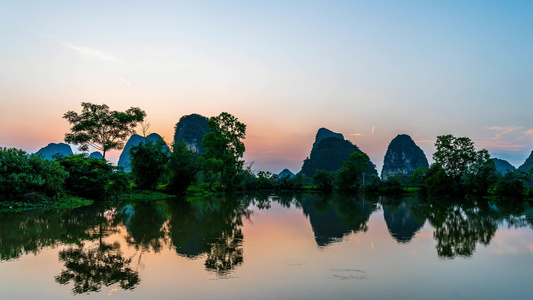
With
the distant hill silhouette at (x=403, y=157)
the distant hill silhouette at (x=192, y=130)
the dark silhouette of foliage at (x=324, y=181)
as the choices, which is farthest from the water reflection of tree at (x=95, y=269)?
the distant hill silhouette at (x=403, y=157)

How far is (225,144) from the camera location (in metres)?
37.0

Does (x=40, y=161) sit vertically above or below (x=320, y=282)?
above

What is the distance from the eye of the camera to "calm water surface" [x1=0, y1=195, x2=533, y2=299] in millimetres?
4828

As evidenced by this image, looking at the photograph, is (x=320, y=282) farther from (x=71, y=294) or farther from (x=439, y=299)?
(x=71, y=294)

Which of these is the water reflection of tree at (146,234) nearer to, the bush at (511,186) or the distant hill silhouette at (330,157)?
the bush at (511,186)

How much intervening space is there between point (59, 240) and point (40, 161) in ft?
36.0

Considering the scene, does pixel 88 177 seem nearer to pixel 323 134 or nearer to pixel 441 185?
pixel 441 185

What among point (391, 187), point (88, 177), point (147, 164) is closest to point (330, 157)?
point (391, 187)

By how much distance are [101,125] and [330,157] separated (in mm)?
83093

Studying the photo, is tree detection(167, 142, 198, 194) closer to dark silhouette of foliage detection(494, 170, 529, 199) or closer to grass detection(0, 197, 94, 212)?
grass detection(0, 197, 94, 212)

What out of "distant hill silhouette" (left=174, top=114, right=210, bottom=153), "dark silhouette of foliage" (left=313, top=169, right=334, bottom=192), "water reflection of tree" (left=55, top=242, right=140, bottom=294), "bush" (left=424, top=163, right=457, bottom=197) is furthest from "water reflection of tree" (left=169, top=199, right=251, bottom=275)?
"distant hill silhouette" (left=174, top=114, right=210, bottom=153)

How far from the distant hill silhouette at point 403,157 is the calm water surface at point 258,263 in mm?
118332

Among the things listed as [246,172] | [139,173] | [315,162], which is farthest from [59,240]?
[315,162]

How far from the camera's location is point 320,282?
17.0ft
